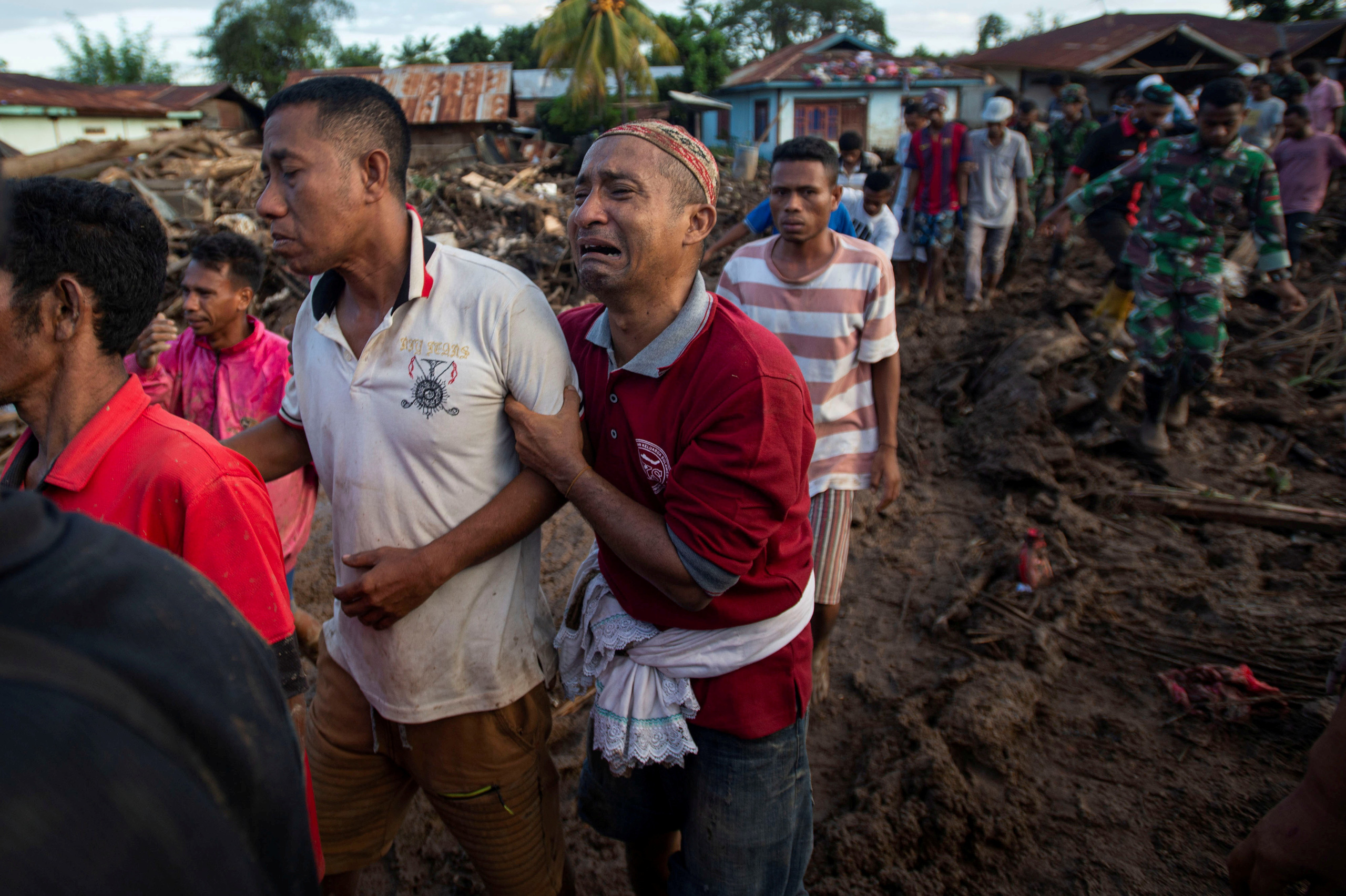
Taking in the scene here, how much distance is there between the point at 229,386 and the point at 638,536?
2.31 metres

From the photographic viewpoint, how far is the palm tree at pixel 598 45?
2200 centimetres

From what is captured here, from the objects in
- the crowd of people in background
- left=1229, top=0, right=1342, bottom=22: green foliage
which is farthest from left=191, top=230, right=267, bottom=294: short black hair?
left=1229, top=0, right=1342, bottom=22: green foliage

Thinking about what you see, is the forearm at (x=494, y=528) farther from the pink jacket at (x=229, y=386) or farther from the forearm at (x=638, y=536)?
the pink jacket at (x=229, y=386)

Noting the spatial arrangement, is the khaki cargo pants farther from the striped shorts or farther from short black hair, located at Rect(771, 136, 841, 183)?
short black hair, located at Rect(771, 136, 841, 183)

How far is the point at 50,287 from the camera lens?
141 centimetres

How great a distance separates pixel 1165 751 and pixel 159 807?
11.6 feet

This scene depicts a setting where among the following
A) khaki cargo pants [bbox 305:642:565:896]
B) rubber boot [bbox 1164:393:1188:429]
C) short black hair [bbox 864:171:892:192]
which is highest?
short black hair [bbox 864:171:892:192]

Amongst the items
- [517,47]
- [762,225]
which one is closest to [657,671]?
[762,225]

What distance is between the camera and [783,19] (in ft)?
146

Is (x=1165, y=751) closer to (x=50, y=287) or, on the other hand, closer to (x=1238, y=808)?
(x=1238, y=808)

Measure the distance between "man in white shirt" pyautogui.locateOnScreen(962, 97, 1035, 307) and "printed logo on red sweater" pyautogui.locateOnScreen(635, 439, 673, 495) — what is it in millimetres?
7379

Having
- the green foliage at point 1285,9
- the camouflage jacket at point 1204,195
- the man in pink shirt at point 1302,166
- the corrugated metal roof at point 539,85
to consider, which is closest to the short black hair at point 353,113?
the camouflage jacket at point 1204,195

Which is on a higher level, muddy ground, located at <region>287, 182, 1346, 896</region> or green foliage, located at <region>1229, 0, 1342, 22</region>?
green foliage, located at <region>1229, 0, 1342, 22</region>

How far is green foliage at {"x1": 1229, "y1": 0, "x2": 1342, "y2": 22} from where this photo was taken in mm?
24250
